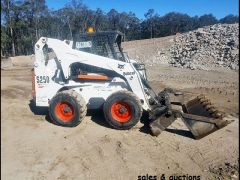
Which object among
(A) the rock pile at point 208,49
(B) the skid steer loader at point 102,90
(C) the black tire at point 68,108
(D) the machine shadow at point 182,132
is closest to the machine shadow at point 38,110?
(B) the skid steer loader at point 102,90

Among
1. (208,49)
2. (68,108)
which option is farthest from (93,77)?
(208,49)

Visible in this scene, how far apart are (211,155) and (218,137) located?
3.37 feet

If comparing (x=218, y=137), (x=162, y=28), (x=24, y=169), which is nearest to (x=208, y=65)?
(x=218, y=137)

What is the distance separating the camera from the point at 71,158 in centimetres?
667

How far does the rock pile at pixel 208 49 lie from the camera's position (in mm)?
22891

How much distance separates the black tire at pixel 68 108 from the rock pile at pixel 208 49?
14850 millimetres

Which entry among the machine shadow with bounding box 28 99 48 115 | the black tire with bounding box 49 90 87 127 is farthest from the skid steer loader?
the machine shadow with bounding box 28 99 48 115

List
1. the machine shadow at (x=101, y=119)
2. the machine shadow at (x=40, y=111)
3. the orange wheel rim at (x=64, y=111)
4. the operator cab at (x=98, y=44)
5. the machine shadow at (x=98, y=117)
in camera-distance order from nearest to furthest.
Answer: the machine shadow at (x=101, y=119), the orange wheel rim at (x=64, y=111), the machine shadow at (x=98, y=117), the operator cab at (x=98, y=44), the machine shadow at (x=40, y=111)

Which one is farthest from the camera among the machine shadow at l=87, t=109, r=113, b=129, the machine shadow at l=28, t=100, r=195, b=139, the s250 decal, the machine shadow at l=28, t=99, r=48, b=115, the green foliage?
the green foliage

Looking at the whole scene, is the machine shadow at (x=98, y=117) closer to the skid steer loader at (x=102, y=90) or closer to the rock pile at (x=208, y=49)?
the skid steer loader at (x=102, y=90)

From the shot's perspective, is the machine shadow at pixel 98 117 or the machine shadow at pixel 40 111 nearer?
the machine shadow at pixel 98 117

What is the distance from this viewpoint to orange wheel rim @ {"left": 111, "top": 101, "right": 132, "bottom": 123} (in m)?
8.12

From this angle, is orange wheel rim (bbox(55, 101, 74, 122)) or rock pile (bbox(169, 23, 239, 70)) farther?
rock pile (bbox(169, 23, 239, 70))

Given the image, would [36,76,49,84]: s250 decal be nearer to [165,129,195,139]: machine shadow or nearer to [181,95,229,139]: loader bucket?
[165,129,195,139]: machine shadow
